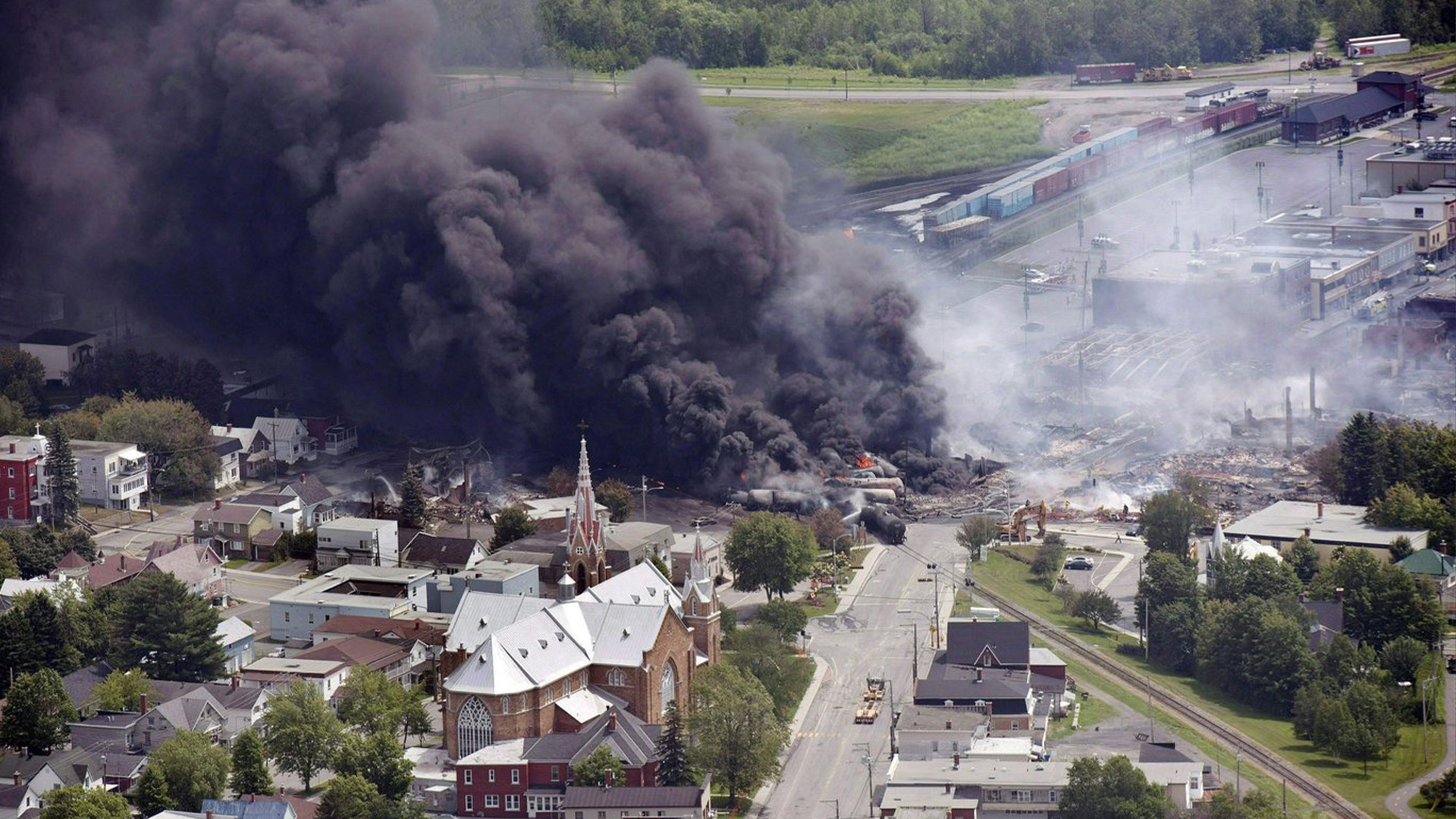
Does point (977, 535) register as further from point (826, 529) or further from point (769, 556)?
point (769, 556)

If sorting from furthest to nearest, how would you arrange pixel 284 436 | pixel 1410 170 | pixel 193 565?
1. pixel 1410 170
2. pixel 284 436
3. pixel 193 565

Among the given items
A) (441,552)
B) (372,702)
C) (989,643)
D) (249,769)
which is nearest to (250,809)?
(249,769)

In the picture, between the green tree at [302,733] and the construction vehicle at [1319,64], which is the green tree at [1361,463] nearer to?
the green tree at [302,733]

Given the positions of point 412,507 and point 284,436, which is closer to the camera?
point 412,507

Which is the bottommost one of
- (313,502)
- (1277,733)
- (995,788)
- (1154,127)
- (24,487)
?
(1277,733)

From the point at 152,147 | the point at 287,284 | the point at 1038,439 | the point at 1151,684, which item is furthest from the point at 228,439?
the point at 1151,684

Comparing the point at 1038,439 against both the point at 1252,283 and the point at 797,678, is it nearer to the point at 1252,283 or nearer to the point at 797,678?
the point at 1252,283

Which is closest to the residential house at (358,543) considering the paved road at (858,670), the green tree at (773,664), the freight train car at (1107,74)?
the paved road at (858,670)
